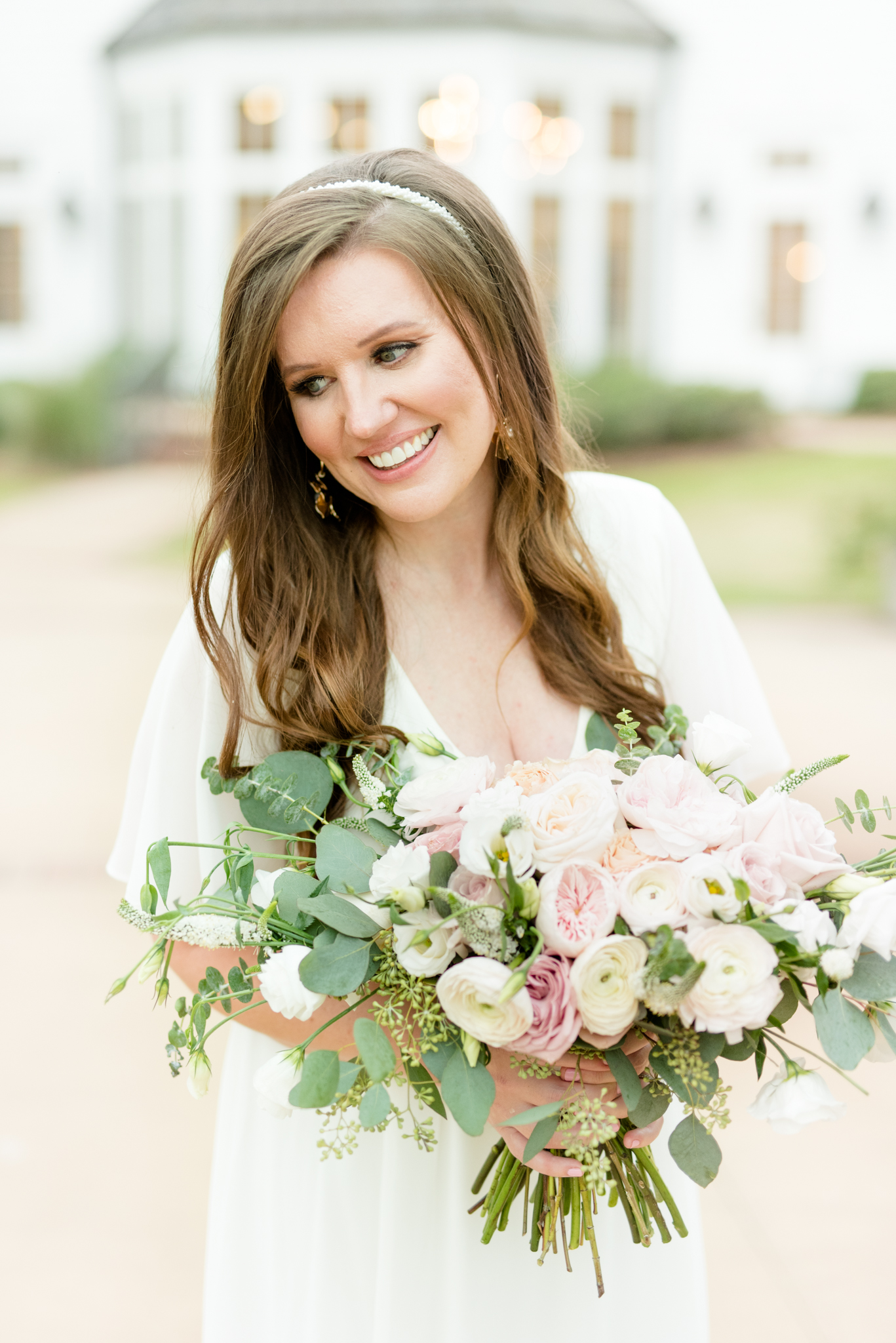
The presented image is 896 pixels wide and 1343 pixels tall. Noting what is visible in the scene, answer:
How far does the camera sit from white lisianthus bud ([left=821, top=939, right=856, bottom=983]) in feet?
4.12

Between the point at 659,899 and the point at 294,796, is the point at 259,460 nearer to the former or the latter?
the point at 294,796

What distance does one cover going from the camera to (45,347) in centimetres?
1805

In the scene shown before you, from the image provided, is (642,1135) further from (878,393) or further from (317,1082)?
(878,393)

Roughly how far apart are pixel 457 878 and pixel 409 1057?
0.24 meters

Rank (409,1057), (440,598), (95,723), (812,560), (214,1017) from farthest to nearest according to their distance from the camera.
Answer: (812,560), (95,723), (214,1017), (440,598), (409,1057)

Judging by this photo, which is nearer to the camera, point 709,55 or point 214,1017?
point 214,1017

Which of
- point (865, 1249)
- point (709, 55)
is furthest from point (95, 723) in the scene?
point (709, 55)

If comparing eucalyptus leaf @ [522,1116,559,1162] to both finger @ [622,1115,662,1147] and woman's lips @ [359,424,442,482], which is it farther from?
woman's lips @ [359,424,442,482]

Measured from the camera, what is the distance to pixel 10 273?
18.2m

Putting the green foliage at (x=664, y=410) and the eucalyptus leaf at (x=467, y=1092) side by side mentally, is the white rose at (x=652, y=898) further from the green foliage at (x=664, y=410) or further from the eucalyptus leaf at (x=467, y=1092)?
the green foliage at (x=664, y=410)

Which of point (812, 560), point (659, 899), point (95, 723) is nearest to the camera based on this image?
point (659, 899)

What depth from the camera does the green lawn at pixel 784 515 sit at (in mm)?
12109

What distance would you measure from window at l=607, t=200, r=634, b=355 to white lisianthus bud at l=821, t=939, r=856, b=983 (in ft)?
56.9

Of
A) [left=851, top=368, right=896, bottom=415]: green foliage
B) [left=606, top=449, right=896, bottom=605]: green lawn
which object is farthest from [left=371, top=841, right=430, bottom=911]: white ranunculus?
[left=851, top=368, right=896, bottom=415]: green foliage
